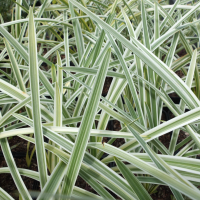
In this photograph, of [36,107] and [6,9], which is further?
[6,9]

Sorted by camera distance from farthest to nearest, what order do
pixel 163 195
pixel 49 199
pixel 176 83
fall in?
pixel 163 195 < pixel 176 83 < pixel 49 199

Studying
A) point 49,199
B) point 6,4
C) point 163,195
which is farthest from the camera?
point 6,4

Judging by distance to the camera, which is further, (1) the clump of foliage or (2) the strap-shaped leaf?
(1) the clump of foliage

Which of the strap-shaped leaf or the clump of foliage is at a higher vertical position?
the clump of foliage

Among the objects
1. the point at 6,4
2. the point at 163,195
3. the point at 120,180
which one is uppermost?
the point at 6,4

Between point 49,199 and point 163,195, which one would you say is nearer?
point 49,199

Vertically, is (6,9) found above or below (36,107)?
above

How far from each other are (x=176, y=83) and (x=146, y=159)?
0.63 feet

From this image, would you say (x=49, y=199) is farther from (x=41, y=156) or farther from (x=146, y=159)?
(x=146, y=159)

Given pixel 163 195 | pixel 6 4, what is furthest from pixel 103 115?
pixel 6 4

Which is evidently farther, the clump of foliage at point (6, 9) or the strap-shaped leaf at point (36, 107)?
the clump of foliage at point (6, 9)

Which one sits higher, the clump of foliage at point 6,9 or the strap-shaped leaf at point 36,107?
the clump of foliage at point 6,9

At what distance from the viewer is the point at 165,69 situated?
0.46 m

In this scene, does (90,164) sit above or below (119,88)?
below
